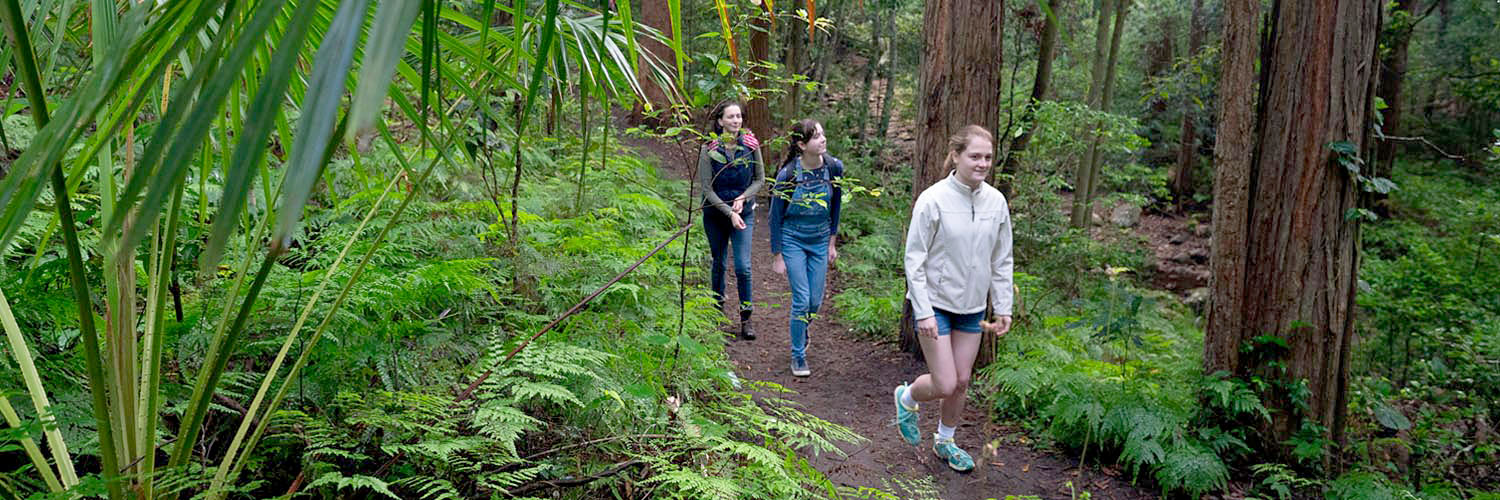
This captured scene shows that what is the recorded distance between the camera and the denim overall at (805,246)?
5.70 metres

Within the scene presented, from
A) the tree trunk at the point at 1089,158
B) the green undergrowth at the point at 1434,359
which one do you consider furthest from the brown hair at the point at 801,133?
the tree trunk at the point at 1089,158

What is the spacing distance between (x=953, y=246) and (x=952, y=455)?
52.5 inches

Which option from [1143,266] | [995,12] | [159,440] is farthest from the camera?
[1143,266]

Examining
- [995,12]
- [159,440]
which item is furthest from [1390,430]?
[159,440]

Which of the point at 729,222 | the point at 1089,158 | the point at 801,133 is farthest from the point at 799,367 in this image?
the point at 1089,158

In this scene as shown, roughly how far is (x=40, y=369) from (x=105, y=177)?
977 mm

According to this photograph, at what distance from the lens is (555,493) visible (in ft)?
8.73

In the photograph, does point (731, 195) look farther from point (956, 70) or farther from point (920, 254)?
point (920, 254)

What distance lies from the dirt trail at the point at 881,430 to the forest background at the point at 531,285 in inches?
8.3

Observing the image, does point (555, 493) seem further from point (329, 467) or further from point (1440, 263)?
point (1440, 263)

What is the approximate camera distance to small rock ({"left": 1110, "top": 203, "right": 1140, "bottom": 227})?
20.3 meters

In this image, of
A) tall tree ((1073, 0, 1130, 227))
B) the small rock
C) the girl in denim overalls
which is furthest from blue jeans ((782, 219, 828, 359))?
the small rock

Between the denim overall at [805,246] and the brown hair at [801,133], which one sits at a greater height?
the brown hair at [801,133]

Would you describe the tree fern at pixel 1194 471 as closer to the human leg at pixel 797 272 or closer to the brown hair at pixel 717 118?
the human leg at pixel 797 272
